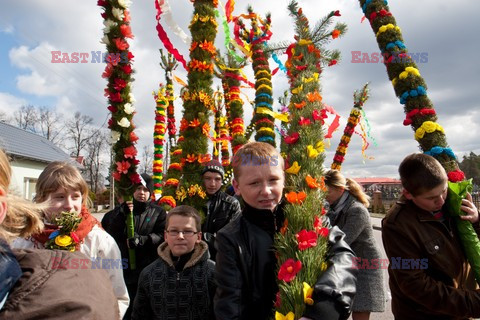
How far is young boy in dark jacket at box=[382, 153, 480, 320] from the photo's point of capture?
197 cm

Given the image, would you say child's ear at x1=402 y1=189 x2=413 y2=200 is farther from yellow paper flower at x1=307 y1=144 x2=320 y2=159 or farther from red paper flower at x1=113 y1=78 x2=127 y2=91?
red paper flower at x1=113 y1=78 x2=127 y2=91

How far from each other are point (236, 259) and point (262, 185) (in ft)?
1.32

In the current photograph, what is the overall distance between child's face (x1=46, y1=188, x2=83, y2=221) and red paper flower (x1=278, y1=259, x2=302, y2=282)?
1482 mm

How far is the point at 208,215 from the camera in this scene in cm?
372

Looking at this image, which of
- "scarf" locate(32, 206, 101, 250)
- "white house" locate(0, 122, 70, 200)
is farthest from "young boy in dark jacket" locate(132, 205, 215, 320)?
"white house" locate(0, 122, 70, 200)

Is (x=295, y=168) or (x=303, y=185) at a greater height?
(x=295, y=168)

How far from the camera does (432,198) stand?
2174 millimetres

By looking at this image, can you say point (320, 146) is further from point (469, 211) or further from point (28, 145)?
point (28, 145)

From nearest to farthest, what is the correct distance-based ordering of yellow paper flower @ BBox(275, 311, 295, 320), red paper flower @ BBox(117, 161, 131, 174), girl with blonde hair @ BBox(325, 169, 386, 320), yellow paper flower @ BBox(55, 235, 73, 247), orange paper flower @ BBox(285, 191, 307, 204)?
1. yellow paper flower @ BBox(275, 311, 295, 320)
2. orange paper flower @ BBox(285, 191, 307, 204)
3. yellow paper flower @ BBox(55, 235, 73, 247)
4. girl with blonde hair @ BBox(325, 169, 386, 320)
5. red paper flower @ BBox(117, 161, 131, 174)

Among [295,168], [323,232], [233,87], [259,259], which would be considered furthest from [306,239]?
[233,87]

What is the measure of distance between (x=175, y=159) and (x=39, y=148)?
2178 cm

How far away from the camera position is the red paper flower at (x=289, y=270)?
155cm

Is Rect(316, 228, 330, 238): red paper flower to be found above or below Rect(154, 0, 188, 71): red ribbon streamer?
below

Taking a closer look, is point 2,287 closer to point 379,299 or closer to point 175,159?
point 379,299
